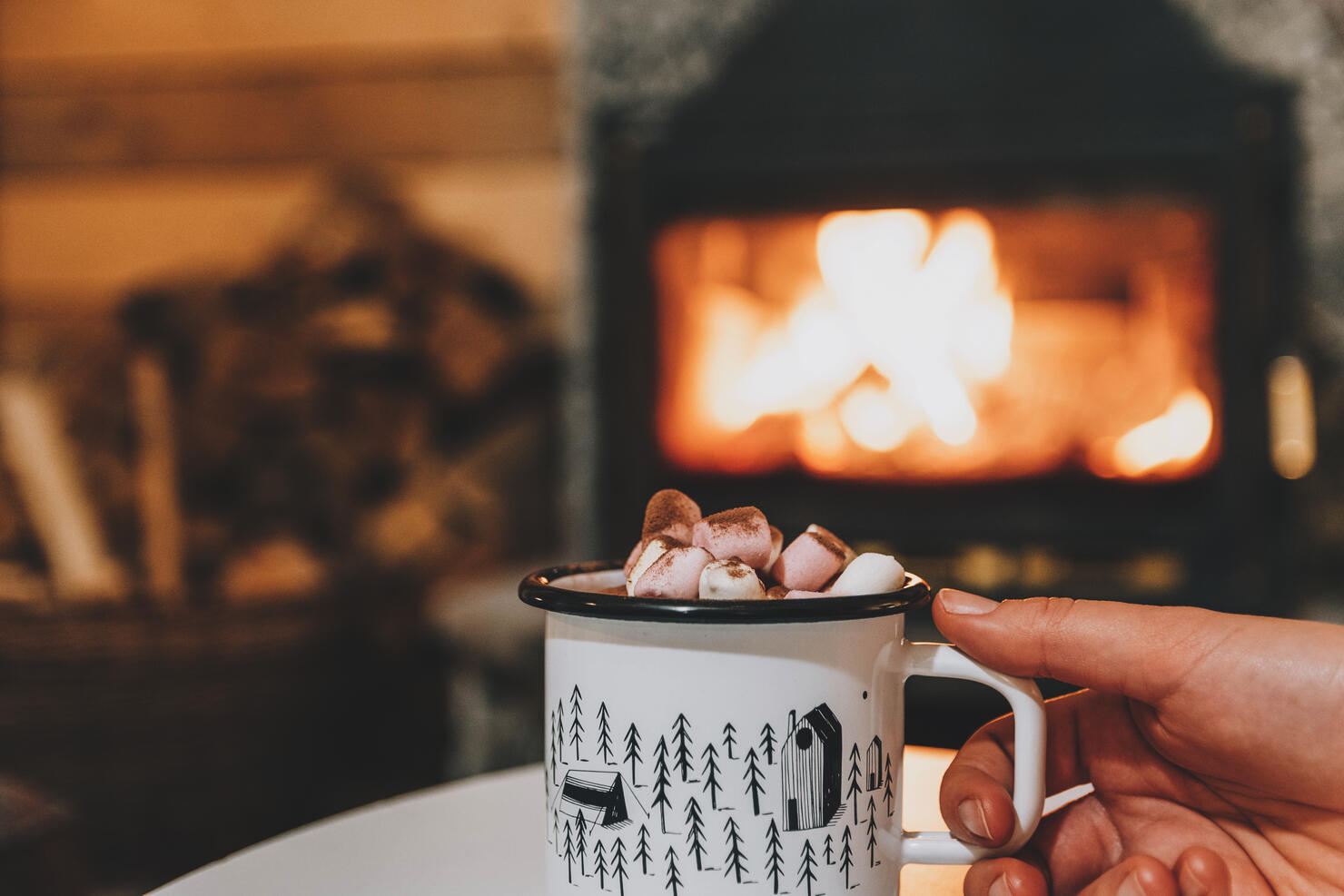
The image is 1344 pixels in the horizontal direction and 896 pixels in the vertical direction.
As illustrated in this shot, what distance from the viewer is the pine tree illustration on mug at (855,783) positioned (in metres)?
0.42

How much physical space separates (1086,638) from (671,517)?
0.20 meters

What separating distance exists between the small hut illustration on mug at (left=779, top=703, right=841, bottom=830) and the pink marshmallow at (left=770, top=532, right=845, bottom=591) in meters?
0.06

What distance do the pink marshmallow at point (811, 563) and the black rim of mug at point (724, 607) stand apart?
0.03 meters

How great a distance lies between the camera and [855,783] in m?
0.42

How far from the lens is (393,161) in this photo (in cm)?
173

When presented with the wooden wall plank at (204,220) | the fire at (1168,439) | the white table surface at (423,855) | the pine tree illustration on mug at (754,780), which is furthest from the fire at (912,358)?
the pine tree illustration on mug at (754,780)

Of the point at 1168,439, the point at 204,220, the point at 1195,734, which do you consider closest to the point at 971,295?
the point at 1168,439

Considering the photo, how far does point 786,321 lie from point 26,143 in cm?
131

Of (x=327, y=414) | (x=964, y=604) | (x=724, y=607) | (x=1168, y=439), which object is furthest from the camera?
(x=327, y=414)

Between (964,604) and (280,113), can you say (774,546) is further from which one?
(280,113)

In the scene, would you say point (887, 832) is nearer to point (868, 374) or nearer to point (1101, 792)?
point (1101, 792)

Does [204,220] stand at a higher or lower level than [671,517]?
higher

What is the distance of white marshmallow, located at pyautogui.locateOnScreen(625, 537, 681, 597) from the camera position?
44 cm

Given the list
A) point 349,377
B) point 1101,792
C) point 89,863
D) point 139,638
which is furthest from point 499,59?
point 1101,792
